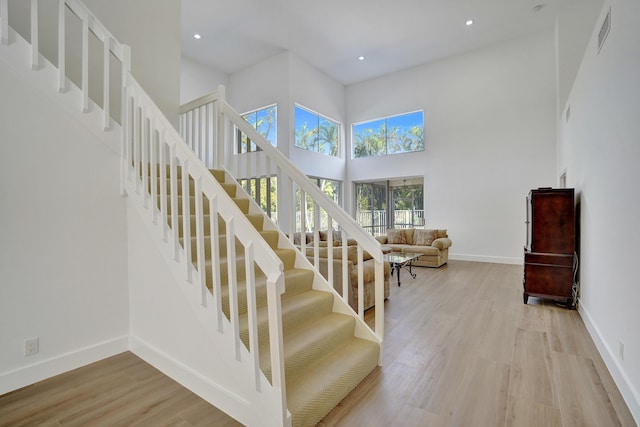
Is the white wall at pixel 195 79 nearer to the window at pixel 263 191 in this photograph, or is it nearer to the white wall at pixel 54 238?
the window at pixel 263 191

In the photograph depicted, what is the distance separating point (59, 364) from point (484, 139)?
8181 mm

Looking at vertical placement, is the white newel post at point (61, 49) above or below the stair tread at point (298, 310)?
above

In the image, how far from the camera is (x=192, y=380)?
2059 millimetres

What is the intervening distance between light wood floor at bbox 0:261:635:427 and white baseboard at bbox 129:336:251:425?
1.8 inches

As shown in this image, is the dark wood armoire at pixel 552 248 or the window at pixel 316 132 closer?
the dark wood armoire at pixel 552 248

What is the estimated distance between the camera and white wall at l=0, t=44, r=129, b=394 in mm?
2111

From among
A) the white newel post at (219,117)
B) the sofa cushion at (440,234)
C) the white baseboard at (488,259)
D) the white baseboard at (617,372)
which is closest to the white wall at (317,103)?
the sofa cushion at (440,234)

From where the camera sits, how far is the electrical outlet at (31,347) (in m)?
2.16

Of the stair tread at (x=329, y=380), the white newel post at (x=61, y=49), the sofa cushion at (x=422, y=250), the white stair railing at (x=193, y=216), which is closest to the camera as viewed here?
the white stair railing at (x=193, y=216)

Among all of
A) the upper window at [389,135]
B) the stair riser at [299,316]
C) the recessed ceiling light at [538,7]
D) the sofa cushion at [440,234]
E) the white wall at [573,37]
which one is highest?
the recessed ceiling light at [538,7]

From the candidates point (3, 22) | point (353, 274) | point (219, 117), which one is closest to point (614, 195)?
point (353, 274)

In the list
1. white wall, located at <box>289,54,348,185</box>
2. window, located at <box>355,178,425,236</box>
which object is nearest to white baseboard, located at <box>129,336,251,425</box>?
white wall, located at <box>289,54,348,185</box>

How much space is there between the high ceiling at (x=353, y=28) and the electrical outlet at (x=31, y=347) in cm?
590

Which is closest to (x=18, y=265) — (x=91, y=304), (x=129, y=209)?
(x=91, y=304)
